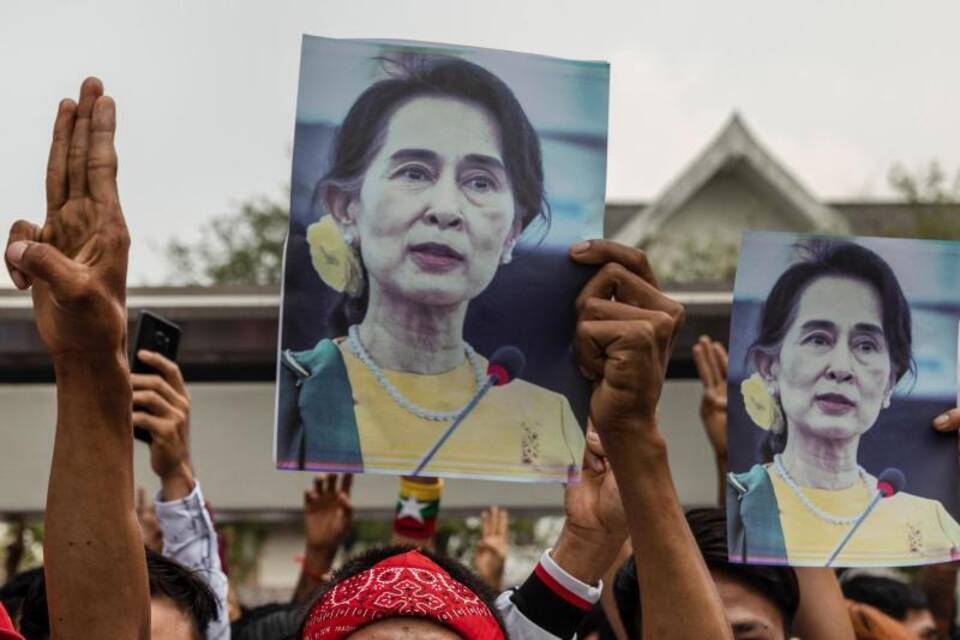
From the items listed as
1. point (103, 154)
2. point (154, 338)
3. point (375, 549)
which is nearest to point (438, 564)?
point (375, 549)

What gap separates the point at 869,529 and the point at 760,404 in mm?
331

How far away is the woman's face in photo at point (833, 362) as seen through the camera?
3193mm

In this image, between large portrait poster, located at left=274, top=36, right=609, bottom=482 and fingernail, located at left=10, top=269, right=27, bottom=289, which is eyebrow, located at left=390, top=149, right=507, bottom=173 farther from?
fingernail, located at left=10, top=269, right=27, bottom=289

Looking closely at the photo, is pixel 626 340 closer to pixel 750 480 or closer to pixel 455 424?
pixel 455 424

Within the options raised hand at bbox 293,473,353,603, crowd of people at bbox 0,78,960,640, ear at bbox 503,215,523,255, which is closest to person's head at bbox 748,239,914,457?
crowd of people at bbox 0,78,960,640

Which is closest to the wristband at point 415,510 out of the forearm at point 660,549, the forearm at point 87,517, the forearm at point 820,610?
the forearm at point 820,610

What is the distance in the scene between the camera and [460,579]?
276 cm

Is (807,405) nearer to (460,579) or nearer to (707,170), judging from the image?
(460,579)

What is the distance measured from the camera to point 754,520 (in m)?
3.09

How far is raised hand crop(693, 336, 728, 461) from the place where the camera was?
15.1 ft

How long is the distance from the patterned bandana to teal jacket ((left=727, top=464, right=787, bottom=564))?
2.06 feet

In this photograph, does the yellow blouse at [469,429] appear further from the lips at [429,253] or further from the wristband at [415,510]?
the wristband at [415,510]

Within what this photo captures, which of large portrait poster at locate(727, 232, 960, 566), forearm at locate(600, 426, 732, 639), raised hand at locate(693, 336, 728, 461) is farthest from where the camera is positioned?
raised hand at locate(693, 336, 728, 461)

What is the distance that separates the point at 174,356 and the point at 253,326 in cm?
227
